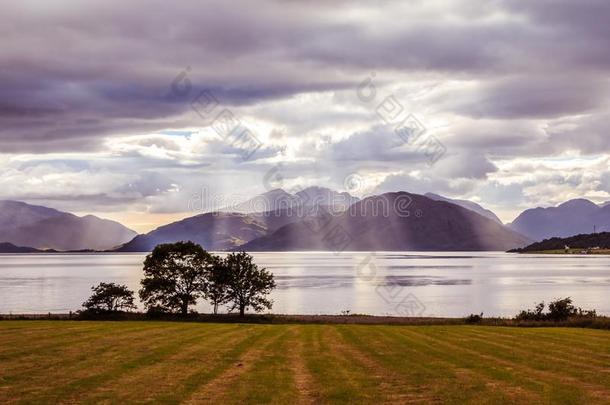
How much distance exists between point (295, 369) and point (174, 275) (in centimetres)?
6937

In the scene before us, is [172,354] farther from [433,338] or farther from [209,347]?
[433,338]

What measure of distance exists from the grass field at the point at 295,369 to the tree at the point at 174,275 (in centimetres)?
4928

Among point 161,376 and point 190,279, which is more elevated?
point 190,279

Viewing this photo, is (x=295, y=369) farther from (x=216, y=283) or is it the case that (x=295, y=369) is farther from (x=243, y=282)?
(x=243, y=282)

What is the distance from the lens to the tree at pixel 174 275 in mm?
92688

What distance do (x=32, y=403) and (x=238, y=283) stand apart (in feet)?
254

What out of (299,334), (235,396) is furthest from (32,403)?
(299,334)

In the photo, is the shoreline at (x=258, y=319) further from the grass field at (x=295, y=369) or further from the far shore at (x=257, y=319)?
the grass field at (x=295, y=369)

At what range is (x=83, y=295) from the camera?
14888 centimetres

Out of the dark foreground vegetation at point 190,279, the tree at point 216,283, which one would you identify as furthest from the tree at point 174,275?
the tree at point 216,283

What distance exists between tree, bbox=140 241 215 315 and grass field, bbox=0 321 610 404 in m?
49.3

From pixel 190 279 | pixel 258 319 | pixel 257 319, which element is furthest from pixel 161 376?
pixel 190 279

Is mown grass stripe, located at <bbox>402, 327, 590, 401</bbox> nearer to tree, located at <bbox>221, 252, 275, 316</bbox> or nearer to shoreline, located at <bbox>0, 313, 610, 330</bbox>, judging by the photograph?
shoreline, located at <bbox>0, 313, 610, 330</bbox>

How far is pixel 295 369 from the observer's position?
95.1 feet
